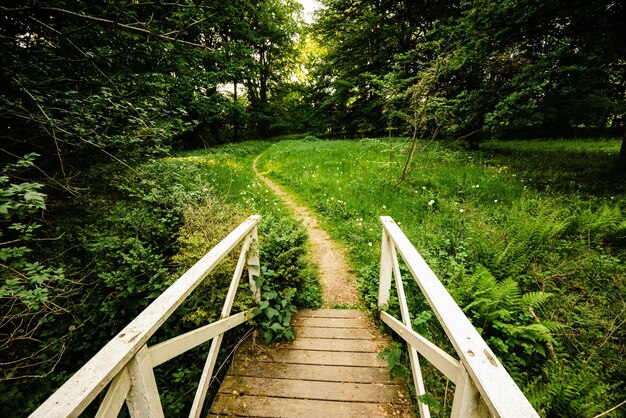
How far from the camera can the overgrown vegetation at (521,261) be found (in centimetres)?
251

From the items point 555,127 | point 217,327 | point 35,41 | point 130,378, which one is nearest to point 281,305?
point 217,327

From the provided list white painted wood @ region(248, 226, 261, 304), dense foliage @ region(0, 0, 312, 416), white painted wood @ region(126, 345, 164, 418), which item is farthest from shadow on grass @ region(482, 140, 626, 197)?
white painted wood @ region(126, 345, 164, 418)

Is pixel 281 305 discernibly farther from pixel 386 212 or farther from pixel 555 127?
pixel 555 127

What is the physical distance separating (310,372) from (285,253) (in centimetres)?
168

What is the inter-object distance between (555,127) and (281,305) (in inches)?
1343

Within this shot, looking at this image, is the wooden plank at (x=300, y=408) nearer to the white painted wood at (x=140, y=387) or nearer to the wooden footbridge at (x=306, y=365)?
the wooden footbridge at (x=306, y=365)

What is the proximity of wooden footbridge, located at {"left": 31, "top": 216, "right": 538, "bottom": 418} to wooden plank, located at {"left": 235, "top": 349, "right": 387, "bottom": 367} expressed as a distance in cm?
1

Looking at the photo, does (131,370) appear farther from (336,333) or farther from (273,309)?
(336,333)

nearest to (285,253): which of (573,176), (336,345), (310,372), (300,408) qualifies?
(336,345)

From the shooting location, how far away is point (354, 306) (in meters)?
4.11

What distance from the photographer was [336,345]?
123 inches

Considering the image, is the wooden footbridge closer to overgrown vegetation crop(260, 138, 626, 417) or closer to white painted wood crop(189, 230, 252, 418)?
white painted wood crop(189, 230, 252, 418)

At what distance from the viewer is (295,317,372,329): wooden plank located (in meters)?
3.49

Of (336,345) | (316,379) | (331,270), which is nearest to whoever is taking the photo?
(316,379)
